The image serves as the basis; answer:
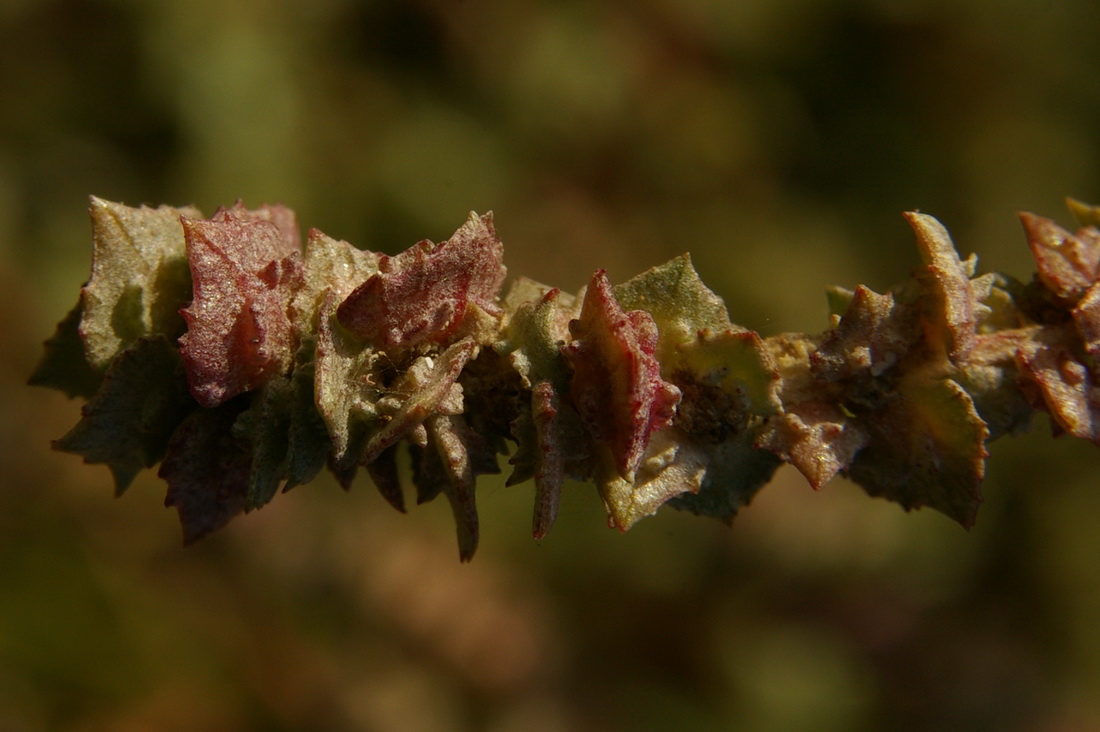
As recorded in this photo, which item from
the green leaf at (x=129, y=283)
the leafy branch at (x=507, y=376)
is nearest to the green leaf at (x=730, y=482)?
the leafy branch at (x=507, y=376)

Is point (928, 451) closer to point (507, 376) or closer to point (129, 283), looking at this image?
point (507, 376)

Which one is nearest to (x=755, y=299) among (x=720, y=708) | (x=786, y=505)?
(x=786, y=505)

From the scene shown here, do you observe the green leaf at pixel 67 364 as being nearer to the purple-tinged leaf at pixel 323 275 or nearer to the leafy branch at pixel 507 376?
the leafy branch at pixel 507 376

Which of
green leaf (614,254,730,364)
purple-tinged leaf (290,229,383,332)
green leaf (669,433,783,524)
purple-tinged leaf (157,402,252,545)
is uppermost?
green leaf (614,254,730,364)

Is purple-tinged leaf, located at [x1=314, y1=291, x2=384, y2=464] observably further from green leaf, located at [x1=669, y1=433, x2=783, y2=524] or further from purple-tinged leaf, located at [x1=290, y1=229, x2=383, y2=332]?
green leaf, located at [x1=669, y1=433, x2=783, y2=524]

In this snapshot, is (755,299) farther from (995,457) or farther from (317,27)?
(317,27)

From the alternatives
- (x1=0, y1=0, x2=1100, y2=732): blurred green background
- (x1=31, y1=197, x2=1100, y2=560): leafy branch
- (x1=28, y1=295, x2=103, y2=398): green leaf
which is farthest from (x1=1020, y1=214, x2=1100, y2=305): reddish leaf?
(x1=0, y1=0, x2=1100, y2=732): blurred green background
